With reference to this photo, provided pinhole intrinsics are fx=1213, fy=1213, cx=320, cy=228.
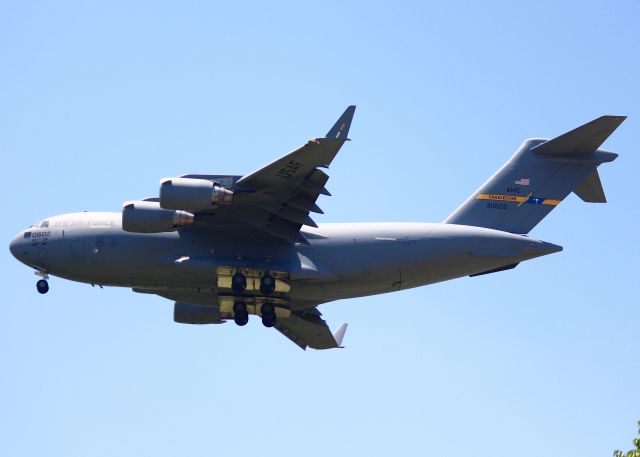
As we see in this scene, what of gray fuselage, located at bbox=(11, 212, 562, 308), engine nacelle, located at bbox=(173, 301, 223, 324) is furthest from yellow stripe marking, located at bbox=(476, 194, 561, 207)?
engine nacelle, located at bbox=(173, 301, 223, 324)

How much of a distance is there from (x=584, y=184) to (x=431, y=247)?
3433 mm

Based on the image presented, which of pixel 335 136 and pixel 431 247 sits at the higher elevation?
pixel 335 136

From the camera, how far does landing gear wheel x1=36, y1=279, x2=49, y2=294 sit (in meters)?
21.0

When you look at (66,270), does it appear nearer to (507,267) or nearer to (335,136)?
(335,136)

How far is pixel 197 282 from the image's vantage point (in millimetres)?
20422

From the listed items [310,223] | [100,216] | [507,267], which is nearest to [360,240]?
[310,223]

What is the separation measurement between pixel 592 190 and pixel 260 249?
20.7 feet

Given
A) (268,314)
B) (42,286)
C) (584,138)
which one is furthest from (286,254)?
(584,138)

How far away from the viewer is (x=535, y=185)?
22016mm

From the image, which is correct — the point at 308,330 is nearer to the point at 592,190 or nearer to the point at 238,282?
the point at 238,282

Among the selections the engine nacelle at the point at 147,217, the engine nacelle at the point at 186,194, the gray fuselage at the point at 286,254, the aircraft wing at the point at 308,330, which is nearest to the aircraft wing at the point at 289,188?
the gray fuselage at the point at 286,254

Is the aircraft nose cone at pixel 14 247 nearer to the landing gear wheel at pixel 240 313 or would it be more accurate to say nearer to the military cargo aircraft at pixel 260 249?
the military cargo aircraft at pixel 260 249

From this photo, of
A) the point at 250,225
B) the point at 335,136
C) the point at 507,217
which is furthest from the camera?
the point at 507,217

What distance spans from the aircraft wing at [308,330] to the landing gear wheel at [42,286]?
15.1 feet
